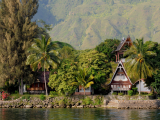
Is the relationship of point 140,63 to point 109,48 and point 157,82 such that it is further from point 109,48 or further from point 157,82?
point 109,48

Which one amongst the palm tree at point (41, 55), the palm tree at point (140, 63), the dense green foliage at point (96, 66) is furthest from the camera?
the palm tree at point (41, 55)

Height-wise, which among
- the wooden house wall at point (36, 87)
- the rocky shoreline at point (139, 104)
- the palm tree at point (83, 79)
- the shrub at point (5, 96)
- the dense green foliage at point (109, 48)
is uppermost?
the dense green foliage at point (109, 48)

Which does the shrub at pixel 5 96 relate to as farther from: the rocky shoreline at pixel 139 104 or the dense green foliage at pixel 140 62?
the dense green foliage at pixel 140 62

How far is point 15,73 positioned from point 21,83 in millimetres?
4426

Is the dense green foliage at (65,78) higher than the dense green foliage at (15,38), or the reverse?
the dense green foliage at (15,38)

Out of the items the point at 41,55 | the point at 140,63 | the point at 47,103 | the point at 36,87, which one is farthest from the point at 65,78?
the point at 140,63

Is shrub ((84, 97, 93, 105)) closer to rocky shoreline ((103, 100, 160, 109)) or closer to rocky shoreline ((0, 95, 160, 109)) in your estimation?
rocky shoreline ((0, 95, 160, 109))

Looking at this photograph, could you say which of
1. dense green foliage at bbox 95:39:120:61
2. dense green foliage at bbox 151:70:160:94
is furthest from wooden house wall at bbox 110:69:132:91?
dense green foliage at bbox 95:39:120:61

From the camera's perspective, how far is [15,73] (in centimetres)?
5669

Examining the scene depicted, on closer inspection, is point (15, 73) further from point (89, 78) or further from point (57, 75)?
point (89, 78)

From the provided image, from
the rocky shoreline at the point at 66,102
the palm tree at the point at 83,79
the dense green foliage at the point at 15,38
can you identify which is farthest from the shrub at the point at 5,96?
the palm tree at the point at 83,79

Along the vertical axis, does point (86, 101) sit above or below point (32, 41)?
below

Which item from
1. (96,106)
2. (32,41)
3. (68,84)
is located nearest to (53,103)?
(68,84)

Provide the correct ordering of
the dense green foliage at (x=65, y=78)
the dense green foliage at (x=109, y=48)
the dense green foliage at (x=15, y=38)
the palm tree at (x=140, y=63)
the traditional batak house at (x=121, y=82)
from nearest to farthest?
the palm tree at (x=140, y=63) < the dense green foliage at (x=65, y=78) < the dense green foliage at (x=15, y=38) < the traditional batak house at (x=121, y=82) < the dense green foliage at (x=109, y=48)
